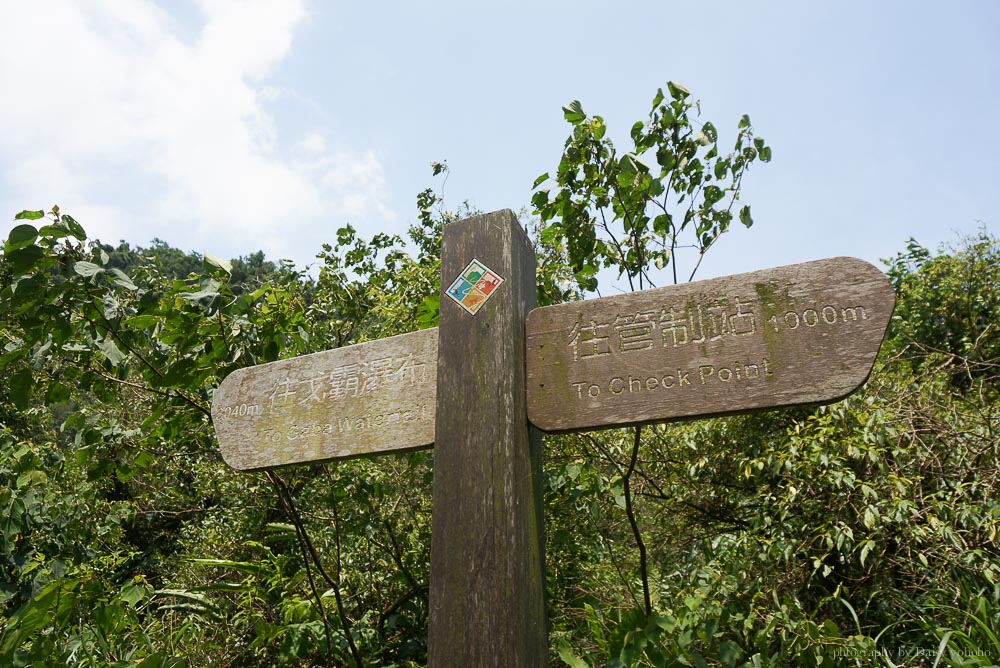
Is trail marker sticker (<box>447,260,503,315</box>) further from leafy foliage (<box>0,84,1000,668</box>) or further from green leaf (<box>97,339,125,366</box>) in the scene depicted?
green leaf (<box>97,339,125,366</box>)

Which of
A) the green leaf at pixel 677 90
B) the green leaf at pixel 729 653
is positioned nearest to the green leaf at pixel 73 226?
the green leaf at pixel 677 90

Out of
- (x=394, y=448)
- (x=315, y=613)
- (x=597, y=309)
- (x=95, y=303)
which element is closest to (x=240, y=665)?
(x=315, y=613)

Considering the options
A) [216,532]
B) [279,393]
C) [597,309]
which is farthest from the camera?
[216,532]

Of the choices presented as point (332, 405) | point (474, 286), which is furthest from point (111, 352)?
point (474, 286)

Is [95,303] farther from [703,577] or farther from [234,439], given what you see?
[703,577]

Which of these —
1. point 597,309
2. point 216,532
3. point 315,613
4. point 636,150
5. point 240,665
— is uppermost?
point 636,150

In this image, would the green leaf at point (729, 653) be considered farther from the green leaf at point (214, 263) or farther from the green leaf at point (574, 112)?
the green leaf at point (214, 263)

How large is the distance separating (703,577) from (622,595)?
391 millimetres

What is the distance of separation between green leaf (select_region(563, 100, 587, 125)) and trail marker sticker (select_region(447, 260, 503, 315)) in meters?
0.78

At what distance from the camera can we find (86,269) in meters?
1.62

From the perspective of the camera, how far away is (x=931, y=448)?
282 cm

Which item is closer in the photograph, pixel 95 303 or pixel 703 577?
pixel 95 303

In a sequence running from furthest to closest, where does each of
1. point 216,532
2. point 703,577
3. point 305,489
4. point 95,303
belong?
point 216,532, point 305,489, point 703,577, point 95,303

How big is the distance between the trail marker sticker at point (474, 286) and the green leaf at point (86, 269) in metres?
1.00
